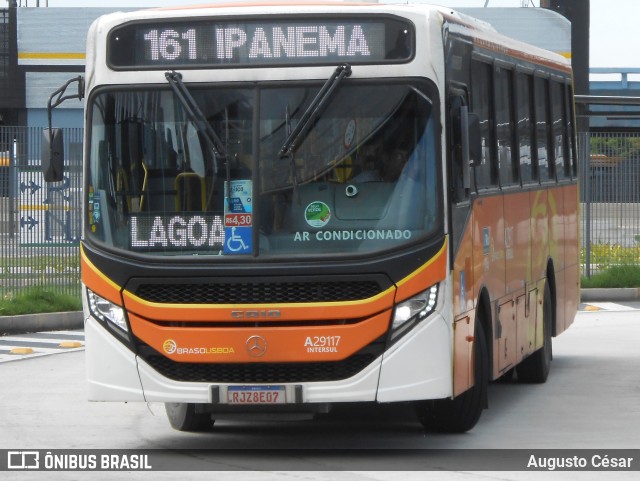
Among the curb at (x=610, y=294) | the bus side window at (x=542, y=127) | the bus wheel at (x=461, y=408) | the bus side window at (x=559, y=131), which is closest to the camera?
the bus wheel at (x=461, y=408)

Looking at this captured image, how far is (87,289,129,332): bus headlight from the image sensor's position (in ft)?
33.9

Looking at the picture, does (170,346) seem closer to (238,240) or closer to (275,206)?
(238,240)

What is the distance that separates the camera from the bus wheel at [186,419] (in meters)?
11.7

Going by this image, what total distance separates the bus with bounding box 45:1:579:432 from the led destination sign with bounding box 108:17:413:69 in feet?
0.04

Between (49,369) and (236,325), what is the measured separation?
23.7 feet

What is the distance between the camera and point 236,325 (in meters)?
10.1

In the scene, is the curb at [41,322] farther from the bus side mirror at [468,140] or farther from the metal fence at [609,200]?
the bus side mirror at [468,140]

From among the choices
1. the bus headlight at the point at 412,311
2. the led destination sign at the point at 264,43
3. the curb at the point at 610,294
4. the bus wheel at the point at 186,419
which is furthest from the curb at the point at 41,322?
the bus headlight at the point at 412,311

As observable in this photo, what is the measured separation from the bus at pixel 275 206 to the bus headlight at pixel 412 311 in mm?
10

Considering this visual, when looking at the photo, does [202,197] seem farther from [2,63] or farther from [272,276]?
[2,63]

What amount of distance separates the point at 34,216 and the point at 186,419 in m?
11.2

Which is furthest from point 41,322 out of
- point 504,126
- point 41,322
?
point 504,126

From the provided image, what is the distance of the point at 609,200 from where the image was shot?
26.9 meters

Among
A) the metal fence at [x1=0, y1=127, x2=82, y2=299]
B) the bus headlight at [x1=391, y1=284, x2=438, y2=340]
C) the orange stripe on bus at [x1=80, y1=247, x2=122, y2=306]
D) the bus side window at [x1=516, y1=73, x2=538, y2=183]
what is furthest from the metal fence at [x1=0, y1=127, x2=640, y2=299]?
the bus headlight at [x1=391, y1=284, x2=438, y2=340]
